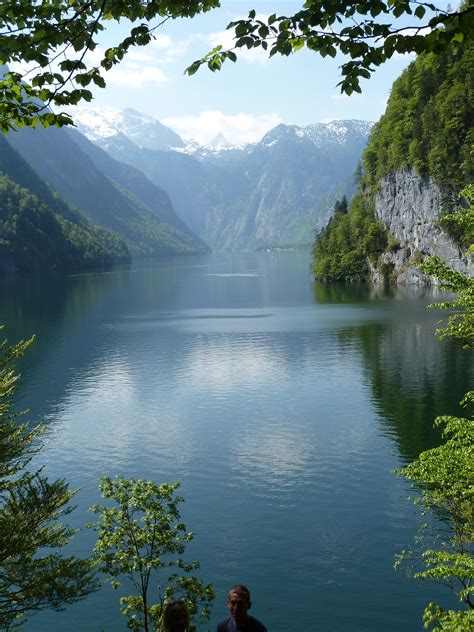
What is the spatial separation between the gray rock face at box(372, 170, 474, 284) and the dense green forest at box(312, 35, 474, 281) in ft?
8.44

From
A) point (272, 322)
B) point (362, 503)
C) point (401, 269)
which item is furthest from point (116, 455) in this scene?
point (401, 269)

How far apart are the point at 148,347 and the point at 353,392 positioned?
119ft

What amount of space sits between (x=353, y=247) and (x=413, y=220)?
25050 mm

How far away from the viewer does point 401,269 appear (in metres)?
167

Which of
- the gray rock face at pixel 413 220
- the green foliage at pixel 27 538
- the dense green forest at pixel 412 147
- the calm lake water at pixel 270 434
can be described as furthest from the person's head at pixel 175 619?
the dense green forest at pixel 412 147

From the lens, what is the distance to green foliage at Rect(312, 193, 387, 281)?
17825cm

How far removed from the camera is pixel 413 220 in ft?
536

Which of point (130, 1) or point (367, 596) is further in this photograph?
point (367, 596)

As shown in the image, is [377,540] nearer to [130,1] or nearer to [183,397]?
[130,1]

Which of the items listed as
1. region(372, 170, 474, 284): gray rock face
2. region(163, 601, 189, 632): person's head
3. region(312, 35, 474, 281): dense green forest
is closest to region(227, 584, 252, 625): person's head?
region(163, 601, 189, 632): person's head

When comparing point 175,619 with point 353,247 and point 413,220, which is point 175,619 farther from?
point 353,247

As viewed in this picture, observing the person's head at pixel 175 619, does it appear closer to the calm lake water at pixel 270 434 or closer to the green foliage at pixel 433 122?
the calm lake water at pixel 270 434

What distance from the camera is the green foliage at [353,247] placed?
585 feet

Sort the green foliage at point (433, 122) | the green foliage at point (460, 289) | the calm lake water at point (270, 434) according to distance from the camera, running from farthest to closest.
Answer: the green foliage at point (433, 122), the calm lake water at point (270, 434), the green foliage at point (460, 289)
